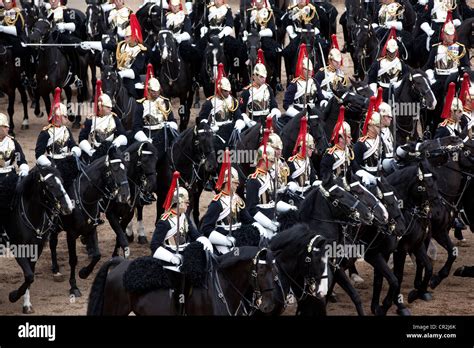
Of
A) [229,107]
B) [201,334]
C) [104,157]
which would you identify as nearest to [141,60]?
[229,107]

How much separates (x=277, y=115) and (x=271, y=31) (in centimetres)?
439

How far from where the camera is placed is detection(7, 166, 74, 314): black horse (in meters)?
17.5

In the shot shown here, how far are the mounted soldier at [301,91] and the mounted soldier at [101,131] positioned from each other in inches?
105

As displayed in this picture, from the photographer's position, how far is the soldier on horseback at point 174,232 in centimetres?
1523

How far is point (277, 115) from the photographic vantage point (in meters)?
20.7

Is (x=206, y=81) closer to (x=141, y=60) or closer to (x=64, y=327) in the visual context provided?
(x=141, y=60)

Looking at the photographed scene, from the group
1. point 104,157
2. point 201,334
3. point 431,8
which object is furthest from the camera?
point 431,8

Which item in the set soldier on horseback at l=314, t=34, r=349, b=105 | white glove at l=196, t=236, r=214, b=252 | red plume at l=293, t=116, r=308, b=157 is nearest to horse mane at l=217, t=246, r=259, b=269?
white glove at l=196, t=236, r=214, b=252

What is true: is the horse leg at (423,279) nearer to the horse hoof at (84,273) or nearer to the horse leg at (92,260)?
the horse leg at (92,260)

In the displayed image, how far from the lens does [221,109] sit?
20.5 meters

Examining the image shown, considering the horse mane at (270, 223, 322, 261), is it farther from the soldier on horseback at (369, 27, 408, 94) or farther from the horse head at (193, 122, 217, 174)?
the soldier on horseback at (369, 27, 408, 94)

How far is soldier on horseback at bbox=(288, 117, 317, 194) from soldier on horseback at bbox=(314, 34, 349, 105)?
3.44 m

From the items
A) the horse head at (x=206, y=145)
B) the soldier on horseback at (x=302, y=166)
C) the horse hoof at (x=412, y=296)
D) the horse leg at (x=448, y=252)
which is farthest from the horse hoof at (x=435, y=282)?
the horse head at (x=206, y=145)

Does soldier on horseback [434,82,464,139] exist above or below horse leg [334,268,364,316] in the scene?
above
